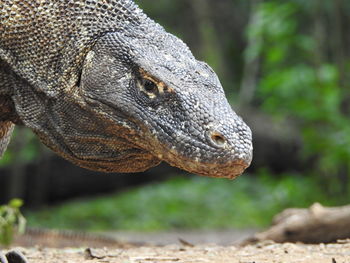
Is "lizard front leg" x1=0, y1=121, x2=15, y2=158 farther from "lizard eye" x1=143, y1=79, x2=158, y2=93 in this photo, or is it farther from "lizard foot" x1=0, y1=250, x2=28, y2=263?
"lizard eye" x1=143, y1=79, x2=158, y2=93

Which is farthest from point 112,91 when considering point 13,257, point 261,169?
point 261,169

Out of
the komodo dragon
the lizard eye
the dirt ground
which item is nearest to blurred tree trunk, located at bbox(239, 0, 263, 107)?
the dirt ground

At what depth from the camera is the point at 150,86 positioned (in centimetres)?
310

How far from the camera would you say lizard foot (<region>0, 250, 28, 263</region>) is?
10.3 feet

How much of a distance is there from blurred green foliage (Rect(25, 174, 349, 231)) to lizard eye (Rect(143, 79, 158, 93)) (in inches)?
316

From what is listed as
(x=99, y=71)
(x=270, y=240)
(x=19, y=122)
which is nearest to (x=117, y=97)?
(x=99, y=71)

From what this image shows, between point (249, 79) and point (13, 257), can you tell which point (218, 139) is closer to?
point (13, 257)

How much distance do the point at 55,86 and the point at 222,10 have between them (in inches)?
646

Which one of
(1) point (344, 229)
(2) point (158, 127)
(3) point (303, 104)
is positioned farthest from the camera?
(3) point (303, 104)

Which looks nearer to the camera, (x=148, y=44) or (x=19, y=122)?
(x=148, y=44)

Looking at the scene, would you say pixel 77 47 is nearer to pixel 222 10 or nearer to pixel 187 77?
pixel 187 77

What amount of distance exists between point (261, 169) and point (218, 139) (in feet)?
37.5

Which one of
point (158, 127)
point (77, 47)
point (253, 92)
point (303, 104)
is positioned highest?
point (253, 92)

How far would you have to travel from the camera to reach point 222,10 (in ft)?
63.5
